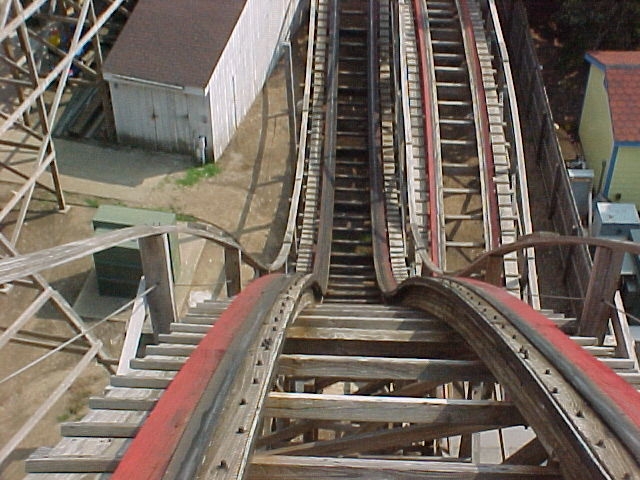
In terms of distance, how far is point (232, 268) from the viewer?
5293 mm

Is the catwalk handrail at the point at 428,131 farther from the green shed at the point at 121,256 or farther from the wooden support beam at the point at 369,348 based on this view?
the green shed at the point at 121,256

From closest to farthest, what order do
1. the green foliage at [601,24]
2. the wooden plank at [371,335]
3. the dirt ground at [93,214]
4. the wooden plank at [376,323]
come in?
the wooden plank at [371,335] < the wooden plank at [376,323] < the dirt ground at [93,214] < the green foliage at [601,24]

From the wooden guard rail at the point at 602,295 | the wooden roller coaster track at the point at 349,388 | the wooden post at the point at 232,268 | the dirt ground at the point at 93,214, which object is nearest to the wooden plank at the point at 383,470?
the wooden roller coaster track at the point at 349,388

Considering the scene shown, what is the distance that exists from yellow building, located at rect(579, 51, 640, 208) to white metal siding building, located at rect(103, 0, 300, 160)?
6222 mm

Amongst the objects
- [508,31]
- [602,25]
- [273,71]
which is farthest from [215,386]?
[508,31]

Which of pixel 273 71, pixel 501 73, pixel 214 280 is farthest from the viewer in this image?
pixel 273 71

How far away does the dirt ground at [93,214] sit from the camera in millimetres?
7352

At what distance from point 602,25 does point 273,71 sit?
6505 mm

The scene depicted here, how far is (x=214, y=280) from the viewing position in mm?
9523

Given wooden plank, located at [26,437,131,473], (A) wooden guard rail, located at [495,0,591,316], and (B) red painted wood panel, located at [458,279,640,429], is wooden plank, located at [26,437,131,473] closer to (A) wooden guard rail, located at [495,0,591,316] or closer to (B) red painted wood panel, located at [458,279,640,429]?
(B) red painted wood panel, located at [458,279,640,429]

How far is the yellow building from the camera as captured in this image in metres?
12.0

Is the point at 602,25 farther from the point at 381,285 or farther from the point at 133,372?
the point at 133,372

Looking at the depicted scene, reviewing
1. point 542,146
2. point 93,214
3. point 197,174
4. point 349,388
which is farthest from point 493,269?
point 542,146

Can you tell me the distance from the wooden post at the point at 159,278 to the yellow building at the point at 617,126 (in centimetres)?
1034
